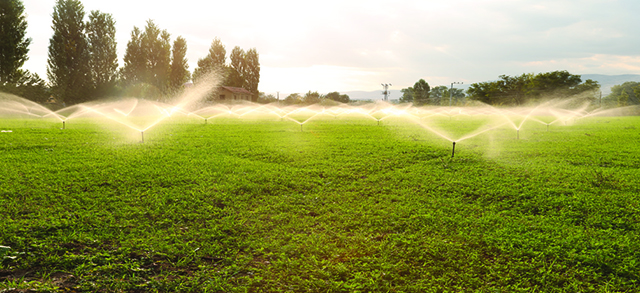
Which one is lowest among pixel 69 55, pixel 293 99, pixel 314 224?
pixel 314 224

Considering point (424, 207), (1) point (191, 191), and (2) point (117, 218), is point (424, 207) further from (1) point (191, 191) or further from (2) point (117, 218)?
(2) point (117, 218)

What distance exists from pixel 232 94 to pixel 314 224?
53.3 metres

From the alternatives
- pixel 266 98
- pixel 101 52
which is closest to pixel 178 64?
pixel 101 52

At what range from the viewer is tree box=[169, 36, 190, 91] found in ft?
140

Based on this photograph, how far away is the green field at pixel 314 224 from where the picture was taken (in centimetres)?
305

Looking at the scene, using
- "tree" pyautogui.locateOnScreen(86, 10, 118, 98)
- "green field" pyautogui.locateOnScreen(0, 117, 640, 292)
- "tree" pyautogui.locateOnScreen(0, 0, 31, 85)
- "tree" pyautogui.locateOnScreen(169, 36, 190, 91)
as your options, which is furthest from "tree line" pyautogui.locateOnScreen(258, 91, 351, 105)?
"green field" pyautogui.locateOnScreen(0, 117, 640, 292)

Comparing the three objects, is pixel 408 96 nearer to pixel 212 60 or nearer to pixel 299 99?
pixel 299 99

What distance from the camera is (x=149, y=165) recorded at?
6.89m

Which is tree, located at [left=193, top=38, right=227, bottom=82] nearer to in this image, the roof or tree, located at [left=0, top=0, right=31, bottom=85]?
the roof

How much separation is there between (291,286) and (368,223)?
5.11 ft

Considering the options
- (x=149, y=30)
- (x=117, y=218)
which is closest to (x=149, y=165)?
(x=117, y=218)

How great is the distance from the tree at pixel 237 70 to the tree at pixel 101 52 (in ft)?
63.1

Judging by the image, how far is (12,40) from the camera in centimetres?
3036

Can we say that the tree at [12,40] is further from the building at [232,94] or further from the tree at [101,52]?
the building at [232,94]
